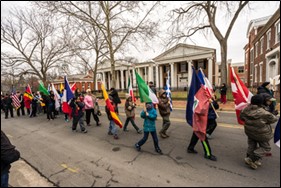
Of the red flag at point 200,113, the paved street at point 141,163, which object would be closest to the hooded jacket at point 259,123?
the paved street at point 141,163

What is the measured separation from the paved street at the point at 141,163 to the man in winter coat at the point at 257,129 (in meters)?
0.29

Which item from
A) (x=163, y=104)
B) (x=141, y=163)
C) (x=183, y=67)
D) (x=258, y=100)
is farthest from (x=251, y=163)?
(x=183, y=67)

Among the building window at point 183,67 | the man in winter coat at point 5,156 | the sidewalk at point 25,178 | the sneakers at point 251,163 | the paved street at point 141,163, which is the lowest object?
the sidewalk at point 25,178

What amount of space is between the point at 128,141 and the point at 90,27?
1884cm

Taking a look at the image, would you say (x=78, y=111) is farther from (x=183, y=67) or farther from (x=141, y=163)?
(x=183, y=67)

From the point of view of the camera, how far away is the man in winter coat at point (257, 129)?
10.1 ft

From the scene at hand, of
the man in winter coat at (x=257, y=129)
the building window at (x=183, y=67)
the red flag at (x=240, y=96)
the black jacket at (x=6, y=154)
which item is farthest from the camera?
the building window at (x=183, y=67)

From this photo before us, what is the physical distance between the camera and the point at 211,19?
52.3 ft

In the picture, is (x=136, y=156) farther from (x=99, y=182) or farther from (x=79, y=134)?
(x=79, y=134)

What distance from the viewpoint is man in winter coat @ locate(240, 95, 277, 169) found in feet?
10.1

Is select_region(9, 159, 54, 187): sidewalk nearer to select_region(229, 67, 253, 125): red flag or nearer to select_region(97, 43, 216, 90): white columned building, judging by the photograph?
select_region(229, 67, 253, 125): red flag

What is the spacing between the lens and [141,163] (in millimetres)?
3648

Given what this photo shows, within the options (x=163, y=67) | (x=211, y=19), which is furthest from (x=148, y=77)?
(x=211, y=19)

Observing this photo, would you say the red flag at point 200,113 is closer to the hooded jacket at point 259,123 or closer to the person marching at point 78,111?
the hooded jacket at point 259,123
